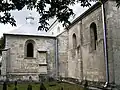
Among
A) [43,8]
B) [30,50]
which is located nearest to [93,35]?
[30,50]

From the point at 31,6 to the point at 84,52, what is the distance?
9946mm

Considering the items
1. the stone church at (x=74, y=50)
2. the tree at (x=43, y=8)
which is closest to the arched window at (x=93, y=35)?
the stone church at (x=74, y=50)

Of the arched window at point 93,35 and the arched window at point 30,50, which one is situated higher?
the arched window at point 93,35

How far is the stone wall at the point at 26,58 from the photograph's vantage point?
55.4ft

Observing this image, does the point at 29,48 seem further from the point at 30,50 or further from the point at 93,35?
the point at 93,35

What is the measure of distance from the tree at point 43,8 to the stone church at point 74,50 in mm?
6563

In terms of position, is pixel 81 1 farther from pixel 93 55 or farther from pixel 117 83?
pixel 93 55

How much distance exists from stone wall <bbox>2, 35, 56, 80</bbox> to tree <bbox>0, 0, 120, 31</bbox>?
525 inches

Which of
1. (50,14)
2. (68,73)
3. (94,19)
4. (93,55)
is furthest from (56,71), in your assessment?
(50,14)

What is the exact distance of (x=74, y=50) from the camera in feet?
50.8

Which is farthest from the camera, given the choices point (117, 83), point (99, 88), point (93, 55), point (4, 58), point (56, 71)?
point (56, 71)

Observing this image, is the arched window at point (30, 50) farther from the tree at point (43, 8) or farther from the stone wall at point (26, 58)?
the tree at point (43, 8)

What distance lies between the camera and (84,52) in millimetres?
13289

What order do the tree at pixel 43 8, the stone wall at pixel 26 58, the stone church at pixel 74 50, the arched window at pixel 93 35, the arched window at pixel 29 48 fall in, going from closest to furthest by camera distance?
the tree at pixel 43 8 < the stone church at pixel 74 50 < the arched window at pixel 93 35 < the stone wall at pixel 26 58 < the arched window at pixel 29 48
